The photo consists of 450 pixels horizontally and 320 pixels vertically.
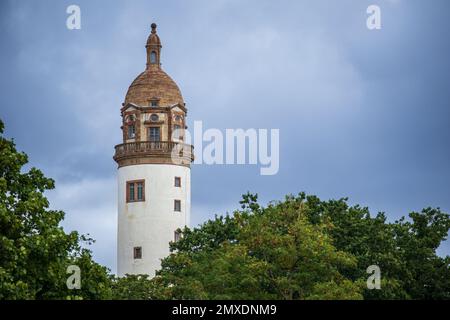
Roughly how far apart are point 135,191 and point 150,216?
96.8 inches

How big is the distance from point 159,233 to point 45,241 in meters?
43.9

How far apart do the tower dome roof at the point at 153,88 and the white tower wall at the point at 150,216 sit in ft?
17.1

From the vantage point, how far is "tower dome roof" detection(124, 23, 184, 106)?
9400 cm

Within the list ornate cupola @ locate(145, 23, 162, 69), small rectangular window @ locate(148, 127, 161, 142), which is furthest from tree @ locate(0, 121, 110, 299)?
ornate cupola @ locate(145, 23, 162, 69)

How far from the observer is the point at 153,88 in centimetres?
9456

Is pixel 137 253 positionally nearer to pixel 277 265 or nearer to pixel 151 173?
pixel 151 173

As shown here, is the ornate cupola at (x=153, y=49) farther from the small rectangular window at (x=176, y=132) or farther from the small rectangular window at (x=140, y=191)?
the small rectangular window at (x=140, y=191)

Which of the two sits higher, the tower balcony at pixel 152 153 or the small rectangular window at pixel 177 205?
the tower balcony at pixel 152 153

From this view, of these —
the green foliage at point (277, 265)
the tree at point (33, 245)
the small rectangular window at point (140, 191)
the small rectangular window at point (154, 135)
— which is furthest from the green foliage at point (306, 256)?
the small rectangular window at point (154, 135)

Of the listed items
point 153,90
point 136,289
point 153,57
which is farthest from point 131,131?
point 136,289

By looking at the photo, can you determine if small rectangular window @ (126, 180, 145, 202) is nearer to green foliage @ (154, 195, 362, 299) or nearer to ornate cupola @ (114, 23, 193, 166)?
ornate cupola @ (114, 23, 193, 166)

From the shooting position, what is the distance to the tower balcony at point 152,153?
9256cm

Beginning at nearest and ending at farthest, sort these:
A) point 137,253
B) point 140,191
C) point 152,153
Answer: point 137,253 < point 140,191 < point 152,153
